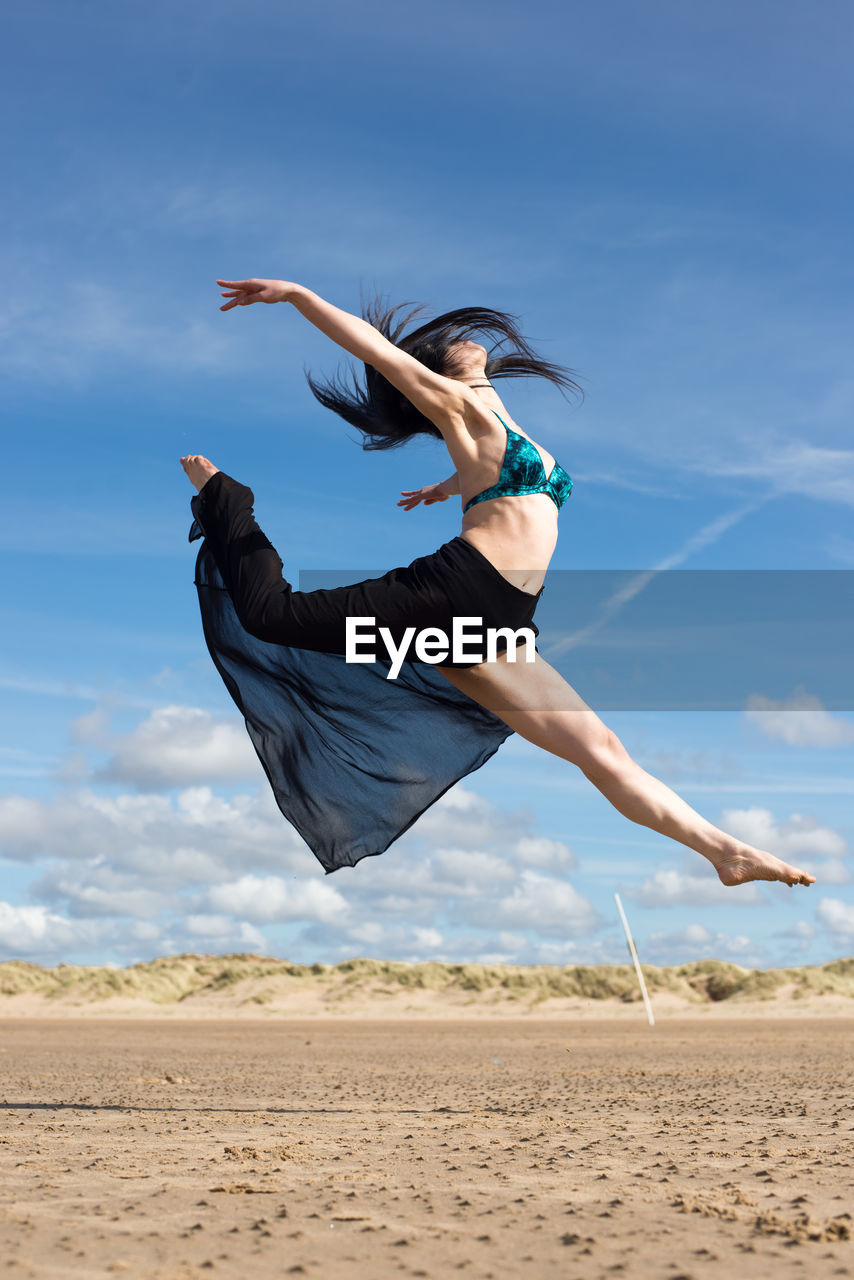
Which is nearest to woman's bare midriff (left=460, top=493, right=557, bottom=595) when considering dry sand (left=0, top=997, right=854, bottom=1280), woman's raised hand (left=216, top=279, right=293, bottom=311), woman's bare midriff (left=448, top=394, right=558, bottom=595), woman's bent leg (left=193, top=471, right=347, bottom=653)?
woman's bare midriff (left=448, top=394, right=558, bottom=595)

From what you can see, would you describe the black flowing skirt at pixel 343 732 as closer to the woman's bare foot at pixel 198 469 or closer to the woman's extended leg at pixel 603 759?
the woman's bare foot at pixel 198 469

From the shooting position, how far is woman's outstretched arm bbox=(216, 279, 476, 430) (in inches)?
185

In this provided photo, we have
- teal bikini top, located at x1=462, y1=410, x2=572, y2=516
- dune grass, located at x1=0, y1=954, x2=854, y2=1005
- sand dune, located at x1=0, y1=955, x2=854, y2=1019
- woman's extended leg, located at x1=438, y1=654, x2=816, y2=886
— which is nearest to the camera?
teal bikini top, located at x1=462, y1=410, x2=572, y2=516

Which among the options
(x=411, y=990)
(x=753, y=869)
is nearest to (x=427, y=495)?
(x=753, y=869)

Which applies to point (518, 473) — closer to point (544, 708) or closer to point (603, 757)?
point (544, 708)

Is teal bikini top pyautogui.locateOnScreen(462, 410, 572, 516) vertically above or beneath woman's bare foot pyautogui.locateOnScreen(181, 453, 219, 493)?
beneath

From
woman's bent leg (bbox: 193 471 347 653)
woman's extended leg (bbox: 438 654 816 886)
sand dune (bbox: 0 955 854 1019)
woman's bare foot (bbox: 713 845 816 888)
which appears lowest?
sand dune (bbox: 0 955 854 1019)

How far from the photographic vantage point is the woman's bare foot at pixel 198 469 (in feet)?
17.9

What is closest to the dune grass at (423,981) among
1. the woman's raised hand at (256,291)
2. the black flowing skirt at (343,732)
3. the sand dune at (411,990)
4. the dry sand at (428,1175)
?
the sand dune at (411,990)

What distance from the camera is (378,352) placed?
4684 mm

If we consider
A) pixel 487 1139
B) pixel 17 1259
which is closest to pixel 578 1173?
pixel 487 1139

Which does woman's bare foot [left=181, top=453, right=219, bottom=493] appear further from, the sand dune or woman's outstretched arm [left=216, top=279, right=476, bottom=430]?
the sand dune

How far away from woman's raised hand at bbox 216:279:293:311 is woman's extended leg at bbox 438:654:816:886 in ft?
5.82

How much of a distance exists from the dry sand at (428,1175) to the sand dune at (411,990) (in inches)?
977
